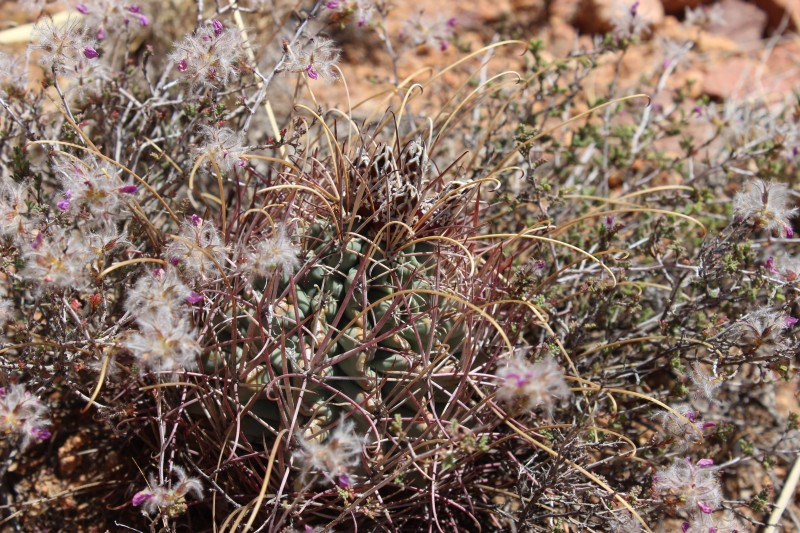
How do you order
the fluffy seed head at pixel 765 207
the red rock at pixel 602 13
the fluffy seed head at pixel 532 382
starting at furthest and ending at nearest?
the red rock at pixel 602 13, the fluffy seed head at pixel 765 207, the fluffy seed head at pixel 532 382

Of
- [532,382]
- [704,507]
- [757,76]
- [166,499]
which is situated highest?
[532,382]

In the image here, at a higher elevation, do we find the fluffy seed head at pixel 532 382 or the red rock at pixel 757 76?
the fluffy seed head at pixel 532 382

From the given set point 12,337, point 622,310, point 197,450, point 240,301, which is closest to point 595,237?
point 622,310

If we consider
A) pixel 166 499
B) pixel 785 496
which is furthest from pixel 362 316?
pixel 785 496

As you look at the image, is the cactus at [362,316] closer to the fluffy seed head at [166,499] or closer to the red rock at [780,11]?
the fluffy seed head at [166,499]

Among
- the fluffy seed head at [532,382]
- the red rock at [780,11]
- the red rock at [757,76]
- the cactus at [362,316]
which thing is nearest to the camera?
the fluffy seed head at [532,382]

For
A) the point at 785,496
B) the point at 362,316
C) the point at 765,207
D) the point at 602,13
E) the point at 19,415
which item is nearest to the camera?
the point at 19,415

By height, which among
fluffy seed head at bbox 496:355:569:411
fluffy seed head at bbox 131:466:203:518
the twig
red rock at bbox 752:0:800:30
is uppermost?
red rock at bbox 752:0:800:30

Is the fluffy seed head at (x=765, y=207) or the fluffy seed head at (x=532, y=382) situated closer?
the fluffy seed head at (x=532, y=382)

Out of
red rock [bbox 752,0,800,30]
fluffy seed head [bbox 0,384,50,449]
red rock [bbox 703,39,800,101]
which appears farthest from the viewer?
red rock [bbox 752,0,800,30]

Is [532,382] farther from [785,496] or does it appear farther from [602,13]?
[602,13]

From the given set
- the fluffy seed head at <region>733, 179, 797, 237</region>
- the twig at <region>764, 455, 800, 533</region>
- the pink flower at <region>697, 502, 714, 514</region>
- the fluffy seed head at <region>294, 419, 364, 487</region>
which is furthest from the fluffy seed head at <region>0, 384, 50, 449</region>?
the twig at <region>764, 455, 800, 533</region>

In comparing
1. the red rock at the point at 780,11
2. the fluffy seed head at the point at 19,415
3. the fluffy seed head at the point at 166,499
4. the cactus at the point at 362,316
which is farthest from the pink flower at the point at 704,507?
the red rock at the point at 780,11

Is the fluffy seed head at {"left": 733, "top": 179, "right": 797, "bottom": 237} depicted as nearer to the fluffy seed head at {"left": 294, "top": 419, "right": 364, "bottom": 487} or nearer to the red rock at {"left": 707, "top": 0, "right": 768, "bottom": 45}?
the fluffy seed head at {"left": 294, "top": 419, "right": 364, "bottom": 487}
